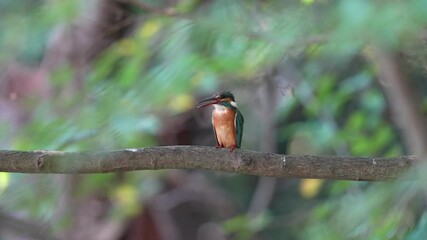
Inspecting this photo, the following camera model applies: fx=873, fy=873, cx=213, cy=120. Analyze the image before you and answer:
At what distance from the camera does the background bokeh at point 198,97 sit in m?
4.14

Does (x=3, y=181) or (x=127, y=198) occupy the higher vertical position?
(x=127, y=198)

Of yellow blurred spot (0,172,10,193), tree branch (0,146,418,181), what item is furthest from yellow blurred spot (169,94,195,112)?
tree branch (0,146,418,181)

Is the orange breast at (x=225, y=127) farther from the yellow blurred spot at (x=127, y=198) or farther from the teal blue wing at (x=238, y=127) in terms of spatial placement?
the yellow blurred spot at (x=127, y=198)

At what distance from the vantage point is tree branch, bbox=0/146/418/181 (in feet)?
→ 10.1

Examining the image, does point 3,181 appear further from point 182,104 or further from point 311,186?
point 311,186

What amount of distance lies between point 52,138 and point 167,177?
2324mm

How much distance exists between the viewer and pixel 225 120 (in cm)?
386

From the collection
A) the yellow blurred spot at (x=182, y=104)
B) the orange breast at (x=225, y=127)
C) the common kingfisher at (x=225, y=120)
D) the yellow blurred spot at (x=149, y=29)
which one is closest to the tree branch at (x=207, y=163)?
the orange breast at (x=225, y=127)

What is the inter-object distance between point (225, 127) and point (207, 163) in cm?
72

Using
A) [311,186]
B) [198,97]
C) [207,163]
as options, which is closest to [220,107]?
[207,163]

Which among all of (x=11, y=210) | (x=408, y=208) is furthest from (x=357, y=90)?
(x=11, y=210)

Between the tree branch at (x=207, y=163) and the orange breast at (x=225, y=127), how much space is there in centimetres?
44

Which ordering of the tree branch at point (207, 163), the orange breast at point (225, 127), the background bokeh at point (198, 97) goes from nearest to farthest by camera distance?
the tree branch at point (207, 163), the orange breast at point (225, 127), the background bokeh at point (198, 97)

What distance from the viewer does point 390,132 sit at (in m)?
5.79
